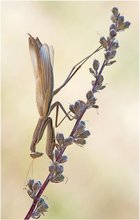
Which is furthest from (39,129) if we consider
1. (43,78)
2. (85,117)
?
(85,117)

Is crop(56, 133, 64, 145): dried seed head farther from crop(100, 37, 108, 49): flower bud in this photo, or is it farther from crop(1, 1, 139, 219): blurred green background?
crop(1, 1, 139, 219): blurred green background

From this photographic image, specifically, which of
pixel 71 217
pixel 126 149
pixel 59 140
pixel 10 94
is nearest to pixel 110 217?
pixel 71 217

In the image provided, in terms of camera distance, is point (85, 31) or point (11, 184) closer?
point (11, 184)

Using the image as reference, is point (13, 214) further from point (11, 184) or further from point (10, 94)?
point (10, 94)

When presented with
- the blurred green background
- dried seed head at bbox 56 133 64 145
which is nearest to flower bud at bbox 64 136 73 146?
dried seed head at bbox 56 133 64 145

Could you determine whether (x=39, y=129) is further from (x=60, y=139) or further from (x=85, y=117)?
(x=85, y=117)

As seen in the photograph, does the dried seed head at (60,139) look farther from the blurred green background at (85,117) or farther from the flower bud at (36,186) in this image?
the blurred green background at (85,117)

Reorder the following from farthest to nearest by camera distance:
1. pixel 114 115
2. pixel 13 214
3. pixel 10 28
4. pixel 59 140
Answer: pixel 10 28
pixel 114 115
pixel 13 214
pixel 59 140

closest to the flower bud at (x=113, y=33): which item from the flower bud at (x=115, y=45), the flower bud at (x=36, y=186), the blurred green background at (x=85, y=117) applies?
the flower bud at (x=115, y=45)
